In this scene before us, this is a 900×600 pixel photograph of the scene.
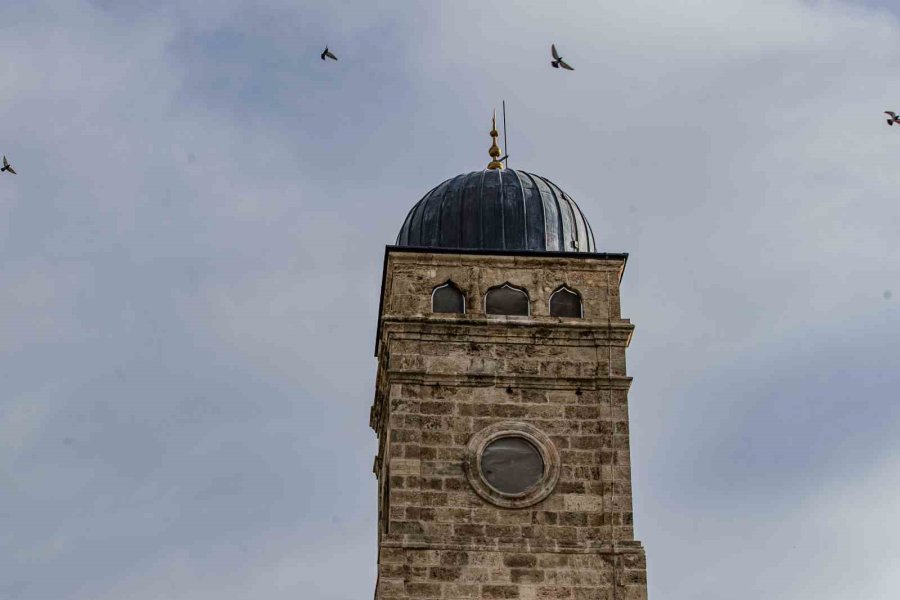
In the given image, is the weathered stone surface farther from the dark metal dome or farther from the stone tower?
the dark metal dome

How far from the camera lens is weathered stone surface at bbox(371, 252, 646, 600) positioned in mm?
31516

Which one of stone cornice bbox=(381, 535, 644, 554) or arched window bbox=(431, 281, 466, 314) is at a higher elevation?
arched window bbox=(431, 281, 466, 314)

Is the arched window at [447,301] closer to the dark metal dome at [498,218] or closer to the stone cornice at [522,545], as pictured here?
the dark metal dome at [498,218]

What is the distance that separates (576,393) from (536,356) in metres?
0.88

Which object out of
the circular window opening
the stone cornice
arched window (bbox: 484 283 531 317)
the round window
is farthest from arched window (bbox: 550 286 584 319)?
the stone cornice

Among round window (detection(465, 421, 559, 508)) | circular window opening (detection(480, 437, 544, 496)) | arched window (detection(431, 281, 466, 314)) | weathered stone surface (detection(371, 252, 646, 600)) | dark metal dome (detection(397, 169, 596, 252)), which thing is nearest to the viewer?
weathered stone surface (detection(371, 252, 646, 600))

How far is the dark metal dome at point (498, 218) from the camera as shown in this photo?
34.3 m

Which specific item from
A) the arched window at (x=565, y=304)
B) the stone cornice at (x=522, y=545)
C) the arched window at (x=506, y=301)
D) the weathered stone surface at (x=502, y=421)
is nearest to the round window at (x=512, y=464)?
the weathered stone surface at (x=502, y=421)

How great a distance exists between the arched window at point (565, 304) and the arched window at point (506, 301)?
0.44 meters

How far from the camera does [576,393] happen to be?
32938mm

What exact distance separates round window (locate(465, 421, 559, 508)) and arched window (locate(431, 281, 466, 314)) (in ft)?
6.96

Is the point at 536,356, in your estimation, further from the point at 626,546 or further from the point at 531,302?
the point at 626,546

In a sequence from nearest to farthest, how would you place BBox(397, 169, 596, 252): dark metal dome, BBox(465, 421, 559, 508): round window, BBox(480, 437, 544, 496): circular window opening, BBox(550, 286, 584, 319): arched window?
BBox(465, 421, 559, 508): round window < BBox(480, 437, 544, 496): circular window opening < BBox(550, 286, 584, 319): arched window < BBox(397, 169, 596, 252): dark metal dome

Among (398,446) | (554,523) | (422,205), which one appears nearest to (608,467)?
(554,523)
